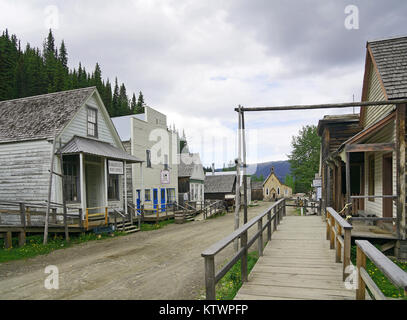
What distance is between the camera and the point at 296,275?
228 inches

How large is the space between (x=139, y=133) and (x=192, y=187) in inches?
507

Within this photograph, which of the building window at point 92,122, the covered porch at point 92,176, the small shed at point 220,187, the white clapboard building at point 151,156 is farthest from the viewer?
the small shed at point 220,187

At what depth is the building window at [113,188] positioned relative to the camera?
18.7 meters

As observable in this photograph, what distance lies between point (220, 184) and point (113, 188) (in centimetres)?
2702

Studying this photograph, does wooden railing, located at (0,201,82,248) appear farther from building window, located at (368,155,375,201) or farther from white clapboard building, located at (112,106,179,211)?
building window, located at (368,155,375,201)

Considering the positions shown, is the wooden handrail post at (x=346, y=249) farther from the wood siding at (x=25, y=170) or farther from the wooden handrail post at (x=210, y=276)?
the wood siding at (x=25, y=170)

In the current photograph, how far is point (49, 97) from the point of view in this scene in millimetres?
17578

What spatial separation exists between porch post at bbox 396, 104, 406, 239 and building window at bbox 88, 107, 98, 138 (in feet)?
47.0

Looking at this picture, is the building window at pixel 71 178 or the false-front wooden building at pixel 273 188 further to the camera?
the false-front wooden building at pixel 273 188

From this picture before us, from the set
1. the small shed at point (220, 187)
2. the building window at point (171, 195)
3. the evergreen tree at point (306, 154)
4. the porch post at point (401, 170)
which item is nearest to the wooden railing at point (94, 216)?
the building window at point (171, 195)

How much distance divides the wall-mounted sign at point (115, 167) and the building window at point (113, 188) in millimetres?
1612

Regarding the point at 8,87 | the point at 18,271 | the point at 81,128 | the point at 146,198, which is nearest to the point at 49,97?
the point at 81,128

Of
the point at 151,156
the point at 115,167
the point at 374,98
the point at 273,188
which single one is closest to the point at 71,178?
the point at 115,167
